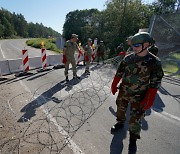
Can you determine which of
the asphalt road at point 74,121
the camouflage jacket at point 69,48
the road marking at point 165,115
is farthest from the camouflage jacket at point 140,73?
the camouflage jacket at point 69,48

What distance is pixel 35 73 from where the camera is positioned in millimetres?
8977

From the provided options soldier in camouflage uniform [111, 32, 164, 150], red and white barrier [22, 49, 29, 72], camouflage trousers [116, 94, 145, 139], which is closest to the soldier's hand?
soldier in camouflage uniform [111, 32, 164, 150]

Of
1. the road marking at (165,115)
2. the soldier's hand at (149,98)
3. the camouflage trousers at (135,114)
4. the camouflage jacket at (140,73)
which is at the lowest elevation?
the road marking at (165,115)

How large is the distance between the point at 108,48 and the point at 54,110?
56.6ft

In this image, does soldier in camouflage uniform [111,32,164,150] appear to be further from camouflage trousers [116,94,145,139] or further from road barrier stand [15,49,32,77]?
road barrier stand [15,49,32,77]

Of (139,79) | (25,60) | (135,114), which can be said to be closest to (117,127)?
(135,114)

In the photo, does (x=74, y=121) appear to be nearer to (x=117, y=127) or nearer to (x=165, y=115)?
(x=117, y=127)

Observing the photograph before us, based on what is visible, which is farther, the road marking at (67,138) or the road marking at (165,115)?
the road marking at (165,115)

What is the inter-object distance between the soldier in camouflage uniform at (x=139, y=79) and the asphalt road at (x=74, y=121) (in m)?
0.64

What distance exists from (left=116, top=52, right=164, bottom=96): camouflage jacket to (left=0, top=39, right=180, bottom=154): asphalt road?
113 centimetres

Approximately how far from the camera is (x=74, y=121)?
4.28 meters

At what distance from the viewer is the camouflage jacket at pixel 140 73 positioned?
2.97 m

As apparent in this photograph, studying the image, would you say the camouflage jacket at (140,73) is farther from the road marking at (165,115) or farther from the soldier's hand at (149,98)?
the road marking at (165,115)

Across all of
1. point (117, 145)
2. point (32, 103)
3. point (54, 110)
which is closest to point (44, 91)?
point (32, 103)
